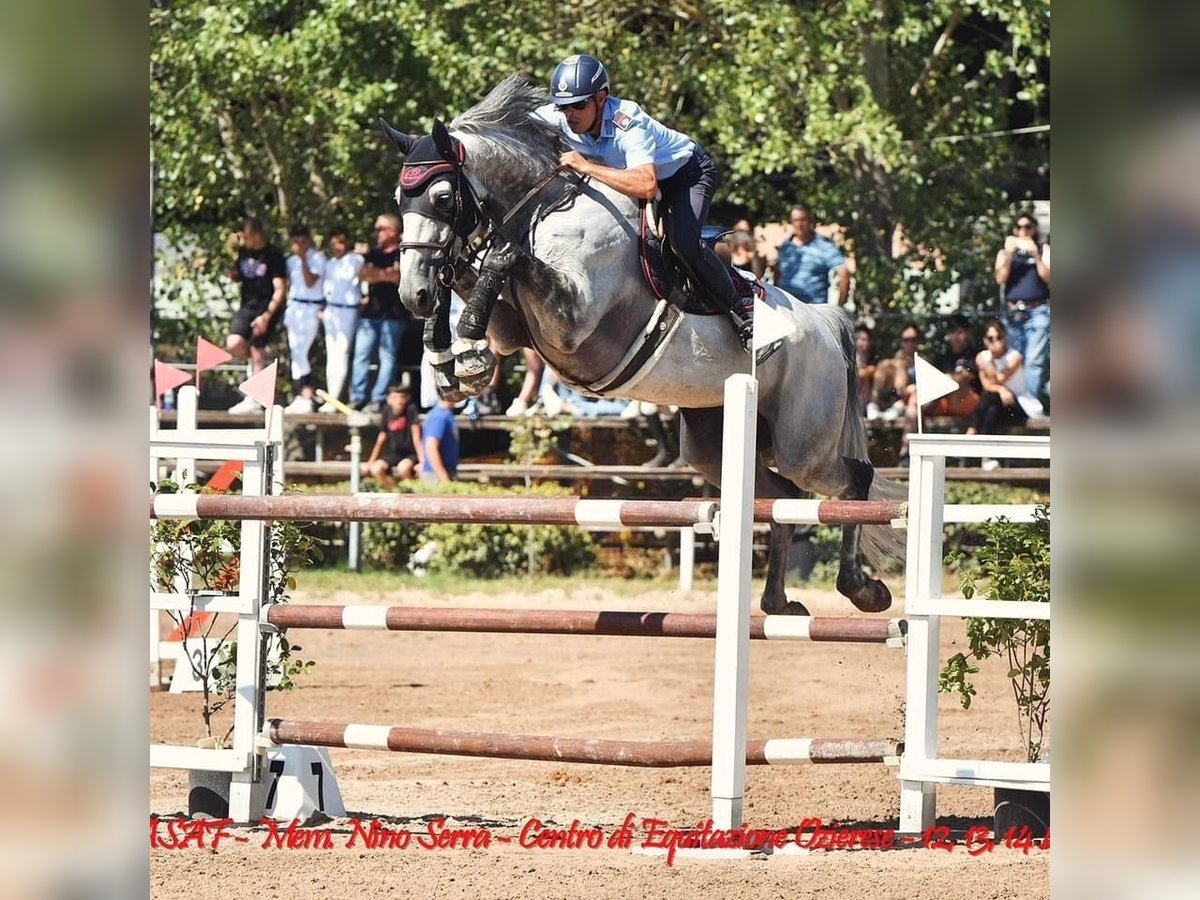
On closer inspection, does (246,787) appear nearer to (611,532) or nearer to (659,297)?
(659,297)

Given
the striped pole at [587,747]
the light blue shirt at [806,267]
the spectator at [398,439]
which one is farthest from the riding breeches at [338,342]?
the striped pole at [587,747]

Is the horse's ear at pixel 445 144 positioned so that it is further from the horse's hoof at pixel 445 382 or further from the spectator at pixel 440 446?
the spectator at pixel 440 446

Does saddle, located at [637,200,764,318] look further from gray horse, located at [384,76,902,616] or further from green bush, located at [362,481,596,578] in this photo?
green bush, located at [362,481,596,578]

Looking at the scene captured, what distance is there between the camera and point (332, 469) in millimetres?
11641

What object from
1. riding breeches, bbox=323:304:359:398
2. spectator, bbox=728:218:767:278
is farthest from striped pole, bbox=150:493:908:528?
riding breeches, bbox=323:304:359:398

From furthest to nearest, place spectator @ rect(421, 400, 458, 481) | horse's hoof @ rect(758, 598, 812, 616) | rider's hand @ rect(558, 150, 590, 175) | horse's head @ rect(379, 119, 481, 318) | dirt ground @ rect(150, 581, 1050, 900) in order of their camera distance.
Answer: spectator @ rect(421, 400, 458, 481) < horse's hoof @ rect(758, 598, 812, 616) < rider's hand @ rect(558, 150, 590, 175) < horse's head @ rect(379, 119, 481, 318) < dirt ground @ rect(150, 581, 1050, 900)

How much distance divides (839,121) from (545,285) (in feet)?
20.4

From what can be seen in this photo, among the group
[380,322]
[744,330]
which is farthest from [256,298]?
[744,330]

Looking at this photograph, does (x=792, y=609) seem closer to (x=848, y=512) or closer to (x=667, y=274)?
(x=667, y=274)

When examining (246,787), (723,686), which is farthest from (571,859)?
(246,787)

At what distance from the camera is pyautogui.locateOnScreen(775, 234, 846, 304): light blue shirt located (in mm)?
10727

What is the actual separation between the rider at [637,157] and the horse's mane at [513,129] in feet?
0.20

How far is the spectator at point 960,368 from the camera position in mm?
11094

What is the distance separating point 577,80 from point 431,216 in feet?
2.27
